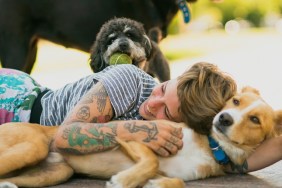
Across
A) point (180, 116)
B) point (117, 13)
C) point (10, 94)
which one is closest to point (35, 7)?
point (117, 13)

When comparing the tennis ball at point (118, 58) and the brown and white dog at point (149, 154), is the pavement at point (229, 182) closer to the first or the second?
the brown and white dog at point (149, 154)

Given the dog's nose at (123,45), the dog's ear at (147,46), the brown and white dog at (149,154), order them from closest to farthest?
the brown and white dog at (149,154)
the dog's nose at (123,45)
the dog's ear at (147,46)

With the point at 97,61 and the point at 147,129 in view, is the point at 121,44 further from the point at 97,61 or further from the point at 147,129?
the point at 147,129

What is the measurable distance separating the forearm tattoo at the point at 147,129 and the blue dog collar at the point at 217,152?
30 cm

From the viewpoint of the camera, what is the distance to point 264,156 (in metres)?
3.35

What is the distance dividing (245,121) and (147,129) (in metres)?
0.49

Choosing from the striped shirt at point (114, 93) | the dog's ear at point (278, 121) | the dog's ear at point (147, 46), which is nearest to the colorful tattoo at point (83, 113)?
the striped shirt at point (114, 93)

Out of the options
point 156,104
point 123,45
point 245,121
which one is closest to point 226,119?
point 245,121

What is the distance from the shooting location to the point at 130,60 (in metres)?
Answer: 5.02

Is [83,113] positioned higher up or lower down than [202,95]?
lower down

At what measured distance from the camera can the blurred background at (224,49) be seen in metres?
11.0

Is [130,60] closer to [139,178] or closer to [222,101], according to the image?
[222,101]

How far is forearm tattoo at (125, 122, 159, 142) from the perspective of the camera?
3.21 meters

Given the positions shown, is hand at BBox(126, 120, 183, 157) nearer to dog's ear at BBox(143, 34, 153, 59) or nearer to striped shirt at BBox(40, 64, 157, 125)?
striped shirt at BBox(40, 64, 157, 125)
